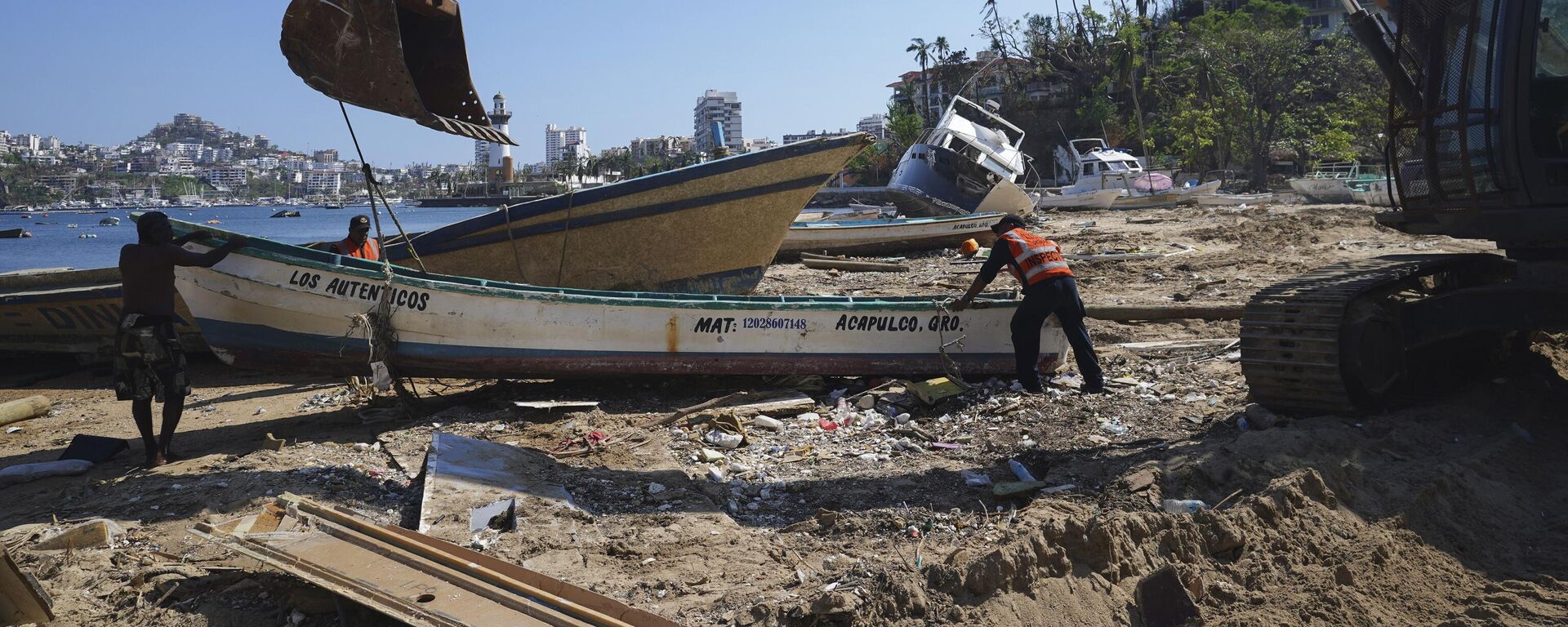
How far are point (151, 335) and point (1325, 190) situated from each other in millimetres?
26829

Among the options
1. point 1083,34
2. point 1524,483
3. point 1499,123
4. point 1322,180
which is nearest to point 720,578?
point 1524,483

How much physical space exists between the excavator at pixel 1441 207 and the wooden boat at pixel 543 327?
1.79 metres

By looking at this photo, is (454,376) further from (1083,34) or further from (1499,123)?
(1083,34)

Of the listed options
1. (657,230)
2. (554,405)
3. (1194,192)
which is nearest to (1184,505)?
(554,405)

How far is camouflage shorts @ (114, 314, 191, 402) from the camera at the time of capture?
5.21m

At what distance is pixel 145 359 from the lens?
5246 mm

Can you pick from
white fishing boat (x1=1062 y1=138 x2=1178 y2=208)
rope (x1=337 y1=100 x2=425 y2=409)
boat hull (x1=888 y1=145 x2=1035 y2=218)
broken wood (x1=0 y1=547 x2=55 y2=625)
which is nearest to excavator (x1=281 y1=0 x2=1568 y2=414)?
rope (x1=337 y1=100 x2=425 y2=409)

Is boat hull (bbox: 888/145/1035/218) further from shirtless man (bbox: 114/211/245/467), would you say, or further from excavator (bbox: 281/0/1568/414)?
shirtless man (bbox: 114/211/245/467)

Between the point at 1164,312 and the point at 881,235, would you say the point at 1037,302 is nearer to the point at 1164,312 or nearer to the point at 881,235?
the point at 1164,312

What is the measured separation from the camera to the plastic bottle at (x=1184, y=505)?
4.12m

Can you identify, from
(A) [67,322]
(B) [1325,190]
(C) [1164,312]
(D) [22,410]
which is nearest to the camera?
(D) [22,410]

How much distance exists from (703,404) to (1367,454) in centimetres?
367

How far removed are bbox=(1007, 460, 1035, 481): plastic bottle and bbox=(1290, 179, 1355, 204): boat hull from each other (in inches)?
944

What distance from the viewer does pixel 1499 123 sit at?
192 inches
